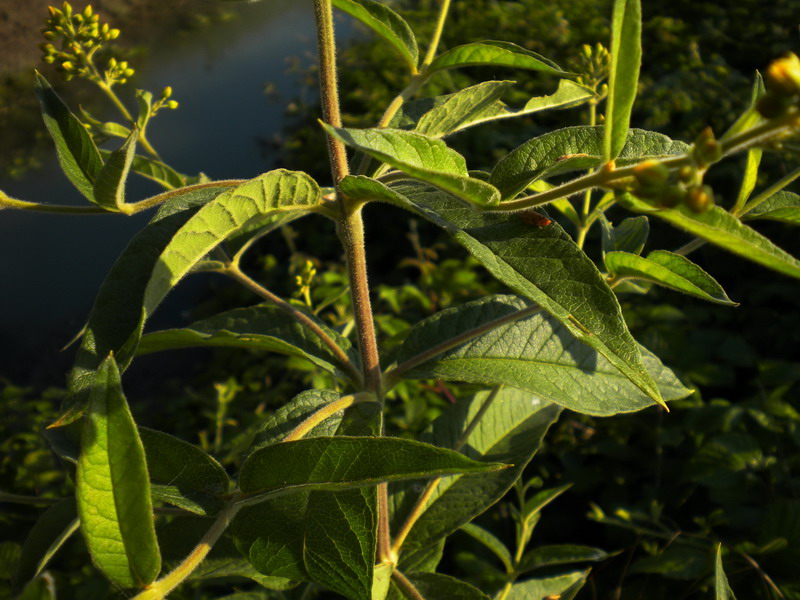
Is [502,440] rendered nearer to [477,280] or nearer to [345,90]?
[477,280]

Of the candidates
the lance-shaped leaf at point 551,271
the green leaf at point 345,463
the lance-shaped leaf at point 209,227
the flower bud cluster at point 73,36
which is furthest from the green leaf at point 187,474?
the flower bud cluster at point 73,36

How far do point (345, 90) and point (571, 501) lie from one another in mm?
4004

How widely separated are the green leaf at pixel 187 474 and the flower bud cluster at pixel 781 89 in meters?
0.56

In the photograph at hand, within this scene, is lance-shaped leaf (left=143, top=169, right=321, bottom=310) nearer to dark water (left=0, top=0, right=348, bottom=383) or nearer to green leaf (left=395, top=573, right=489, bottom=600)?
green leaf (left=395, top=573, right=489, bottom=600)

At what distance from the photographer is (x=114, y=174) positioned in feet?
2.13

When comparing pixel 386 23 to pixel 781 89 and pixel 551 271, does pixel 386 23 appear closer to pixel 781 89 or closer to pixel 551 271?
pixel 551 271

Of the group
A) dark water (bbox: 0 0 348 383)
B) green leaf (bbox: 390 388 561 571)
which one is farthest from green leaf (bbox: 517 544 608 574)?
dark water (bbox: 0 0 348 383)

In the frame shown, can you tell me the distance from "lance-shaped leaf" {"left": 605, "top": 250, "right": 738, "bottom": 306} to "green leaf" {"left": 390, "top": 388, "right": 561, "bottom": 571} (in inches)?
16.8

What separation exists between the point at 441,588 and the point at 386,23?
770 millimetres

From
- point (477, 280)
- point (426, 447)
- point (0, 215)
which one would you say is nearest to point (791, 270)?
point (426, 447)

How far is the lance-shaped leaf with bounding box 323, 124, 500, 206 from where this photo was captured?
1.67 feet

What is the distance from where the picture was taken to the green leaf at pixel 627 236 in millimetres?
885

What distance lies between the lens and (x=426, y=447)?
1.83ft

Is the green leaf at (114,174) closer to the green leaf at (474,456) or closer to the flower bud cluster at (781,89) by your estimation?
the flower bud cluster at (781,89)
